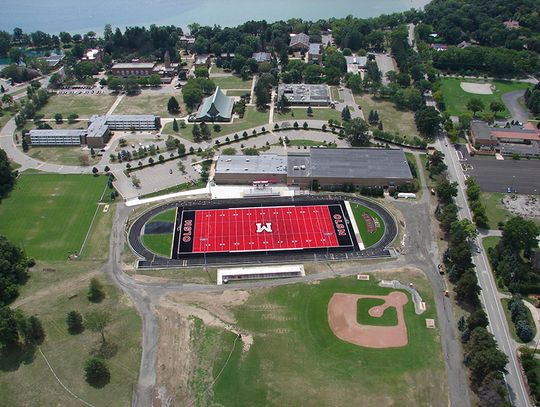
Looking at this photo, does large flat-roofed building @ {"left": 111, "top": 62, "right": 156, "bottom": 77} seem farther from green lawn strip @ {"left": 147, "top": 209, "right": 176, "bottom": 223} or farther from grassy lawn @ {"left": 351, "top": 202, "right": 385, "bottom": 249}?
grassy lawn @ {"left": 351, "top": 202, "right": 385, "bottom": 249}

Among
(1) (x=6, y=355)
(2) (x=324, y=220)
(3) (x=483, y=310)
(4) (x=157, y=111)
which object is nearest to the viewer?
(1) (x=6, y=355)

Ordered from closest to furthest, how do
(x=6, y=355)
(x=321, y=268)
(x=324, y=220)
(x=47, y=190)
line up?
(x=6, y=355)
(x=321, y=268)
(x=324, y=220)
(x=47, y=190)

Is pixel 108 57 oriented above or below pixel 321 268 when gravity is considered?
above

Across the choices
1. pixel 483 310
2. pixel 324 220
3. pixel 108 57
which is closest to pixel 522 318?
pixel 483 310

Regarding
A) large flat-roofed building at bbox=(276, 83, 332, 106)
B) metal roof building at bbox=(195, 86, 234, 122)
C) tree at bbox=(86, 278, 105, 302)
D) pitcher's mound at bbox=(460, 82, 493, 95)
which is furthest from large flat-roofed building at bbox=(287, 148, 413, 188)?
pitcher's mound at bbox=(460, 82, 493, 95)

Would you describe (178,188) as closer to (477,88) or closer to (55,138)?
(55,138)

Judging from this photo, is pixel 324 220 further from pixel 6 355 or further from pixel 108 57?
pixel 108 57

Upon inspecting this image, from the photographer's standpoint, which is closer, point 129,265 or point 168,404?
point 168,404
